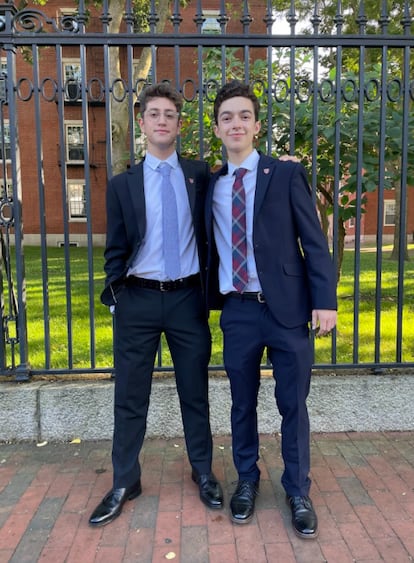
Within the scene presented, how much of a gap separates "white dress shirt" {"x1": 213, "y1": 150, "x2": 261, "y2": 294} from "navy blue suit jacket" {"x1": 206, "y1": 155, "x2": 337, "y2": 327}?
0.06m

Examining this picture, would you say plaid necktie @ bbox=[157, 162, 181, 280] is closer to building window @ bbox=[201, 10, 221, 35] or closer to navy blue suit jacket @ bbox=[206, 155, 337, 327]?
navy blue suit jacket @ bbox=[206, 155, 337, 327]

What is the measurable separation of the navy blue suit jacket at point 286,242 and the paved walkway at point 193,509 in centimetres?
116

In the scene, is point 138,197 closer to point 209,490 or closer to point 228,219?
point 228,219

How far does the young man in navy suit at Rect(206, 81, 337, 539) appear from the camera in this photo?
2727 mm

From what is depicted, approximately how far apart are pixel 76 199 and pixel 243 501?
22.7m

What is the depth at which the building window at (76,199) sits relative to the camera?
23.3 m

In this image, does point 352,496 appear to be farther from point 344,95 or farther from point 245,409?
point 344,95

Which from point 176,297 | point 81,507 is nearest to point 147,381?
point 176,297

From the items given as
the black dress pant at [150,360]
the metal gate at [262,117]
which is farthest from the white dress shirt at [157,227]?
the metal gate at [262,117]

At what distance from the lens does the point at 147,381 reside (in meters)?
3.09

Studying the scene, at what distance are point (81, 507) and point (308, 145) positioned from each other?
344 centimetres

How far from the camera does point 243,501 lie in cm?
292

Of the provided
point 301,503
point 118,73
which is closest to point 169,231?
point 301,503

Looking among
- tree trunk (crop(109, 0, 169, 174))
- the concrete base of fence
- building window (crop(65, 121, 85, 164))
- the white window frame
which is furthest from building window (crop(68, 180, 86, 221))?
the concrete base of fence
